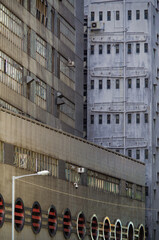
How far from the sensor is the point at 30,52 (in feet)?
309

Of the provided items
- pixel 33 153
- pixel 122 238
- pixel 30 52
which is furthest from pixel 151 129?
pixel 33 153

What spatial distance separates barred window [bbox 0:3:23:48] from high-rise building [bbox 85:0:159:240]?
151ft

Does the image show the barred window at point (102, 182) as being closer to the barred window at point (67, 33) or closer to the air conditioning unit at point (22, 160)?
the barred window at point (67, 33)

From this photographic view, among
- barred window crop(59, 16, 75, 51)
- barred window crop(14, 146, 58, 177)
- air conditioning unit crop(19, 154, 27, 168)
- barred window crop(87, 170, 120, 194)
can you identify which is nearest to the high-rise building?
barred window crop(87, 170, 120, 194)

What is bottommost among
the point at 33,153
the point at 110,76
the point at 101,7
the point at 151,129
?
the point at 33,153

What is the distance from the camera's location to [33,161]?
3290 inches

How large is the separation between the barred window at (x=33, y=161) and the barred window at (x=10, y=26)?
1202 cm

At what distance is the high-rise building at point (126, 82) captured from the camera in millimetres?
133875

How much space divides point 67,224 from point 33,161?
415 inches

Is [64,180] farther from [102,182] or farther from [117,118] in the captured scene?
[117,118]

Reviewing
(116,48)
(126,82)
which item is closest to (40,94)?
(126,82)

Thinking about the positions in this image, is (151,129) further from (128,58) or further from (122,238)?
(122,238)

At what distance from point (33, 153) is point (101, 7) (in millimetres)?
60726

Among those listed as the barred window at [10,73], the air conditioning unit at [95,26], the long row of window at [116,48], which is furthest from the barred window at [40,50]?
the long row of window at [116,48]
